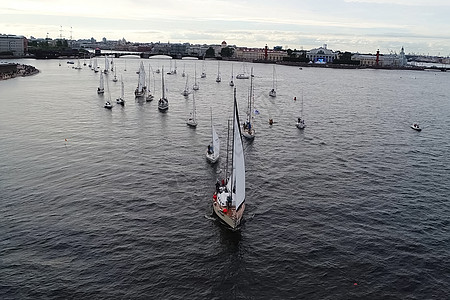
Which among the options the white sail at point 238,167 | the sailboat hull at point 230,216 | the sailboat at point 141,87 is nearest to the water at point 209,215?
the sailboat hull at point 230,216

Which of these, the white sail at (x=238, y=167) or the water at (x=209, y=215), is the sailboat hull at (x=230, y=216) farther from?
the water at (x=209, y=215)

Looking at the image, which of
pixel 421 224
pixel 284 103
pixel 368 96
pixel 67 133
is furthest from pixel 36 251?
pixel 368 96

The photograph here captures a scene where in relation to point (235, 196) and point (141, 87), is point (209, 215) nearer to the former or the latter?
point (235, 196)

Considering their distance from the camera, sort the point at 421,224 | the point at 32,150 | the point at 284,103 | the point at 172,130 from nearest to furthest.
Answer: the point at 421,224, the point at 32,150, the point at 172,130, the point at 284,103

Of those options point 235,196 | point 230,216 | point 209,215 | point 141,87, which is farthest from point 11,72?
point 230,216

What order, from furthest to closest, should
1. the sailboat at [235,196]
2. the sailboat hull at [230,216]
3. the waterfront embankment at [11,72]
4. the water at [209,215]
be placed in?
the waterfront embankment at [11,72], the sailboat hull at [230,216], the sailboat at [235,196], the water at [209,215]

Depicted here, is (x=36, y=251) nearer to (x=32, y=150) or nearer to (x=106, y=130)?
(x=32, y=150)
